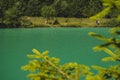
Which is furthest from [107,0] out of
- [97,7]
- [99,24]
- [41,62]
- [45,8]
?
[97,7]

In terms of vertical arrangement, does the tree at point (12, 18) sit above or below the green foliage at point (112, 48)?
below

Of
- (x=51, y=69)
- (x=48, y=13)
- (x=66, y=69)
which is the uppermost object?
(x=51, y=69)

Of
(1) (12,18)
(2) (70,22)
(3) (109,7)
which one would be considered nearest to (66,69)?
(3) (109,7)

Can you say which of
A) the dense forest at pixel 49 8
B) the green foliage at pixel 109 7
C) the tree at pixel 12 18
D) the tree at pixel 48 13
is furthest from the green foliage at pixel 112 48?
the tree at pixel 48 13

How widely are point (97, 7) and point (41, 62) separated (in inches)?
5830

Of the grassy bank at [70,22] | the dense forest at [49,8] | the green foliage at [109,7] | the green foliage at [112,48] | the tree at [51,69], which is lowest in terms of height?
the grassy bank at [70,22]

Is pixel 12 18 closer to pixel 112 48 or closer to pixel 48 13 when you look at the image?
pixel 48 13

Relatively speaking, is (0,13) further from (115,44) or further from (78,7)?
(115,44)

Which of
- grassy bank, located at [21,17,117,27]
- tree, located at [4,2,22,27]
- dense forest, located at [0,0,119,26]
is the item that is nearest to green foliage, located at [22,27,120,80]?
grassy bank, located at [21,17,117,27]

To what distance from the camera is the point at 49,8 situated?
142 m

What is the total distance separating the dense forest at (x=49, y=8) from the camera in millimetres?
135875

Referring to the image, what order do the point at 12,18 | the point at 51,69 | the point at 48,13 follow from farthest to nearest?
1. the point at 48,13
2. the point at 12,18
3. the point at 51,69

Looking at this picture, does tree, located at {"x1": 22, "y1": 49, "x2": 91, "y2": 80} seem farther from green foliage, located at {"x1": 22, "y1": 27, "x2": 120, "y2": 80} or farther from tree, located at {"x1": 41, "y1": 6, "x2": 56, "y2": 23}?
tree, located at {"x1": 41, "y1": 6, "x2": 56, "y2": 23}

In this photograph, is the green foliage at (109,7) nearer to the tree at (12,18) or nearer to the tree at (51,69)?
the tree at (51,69)
